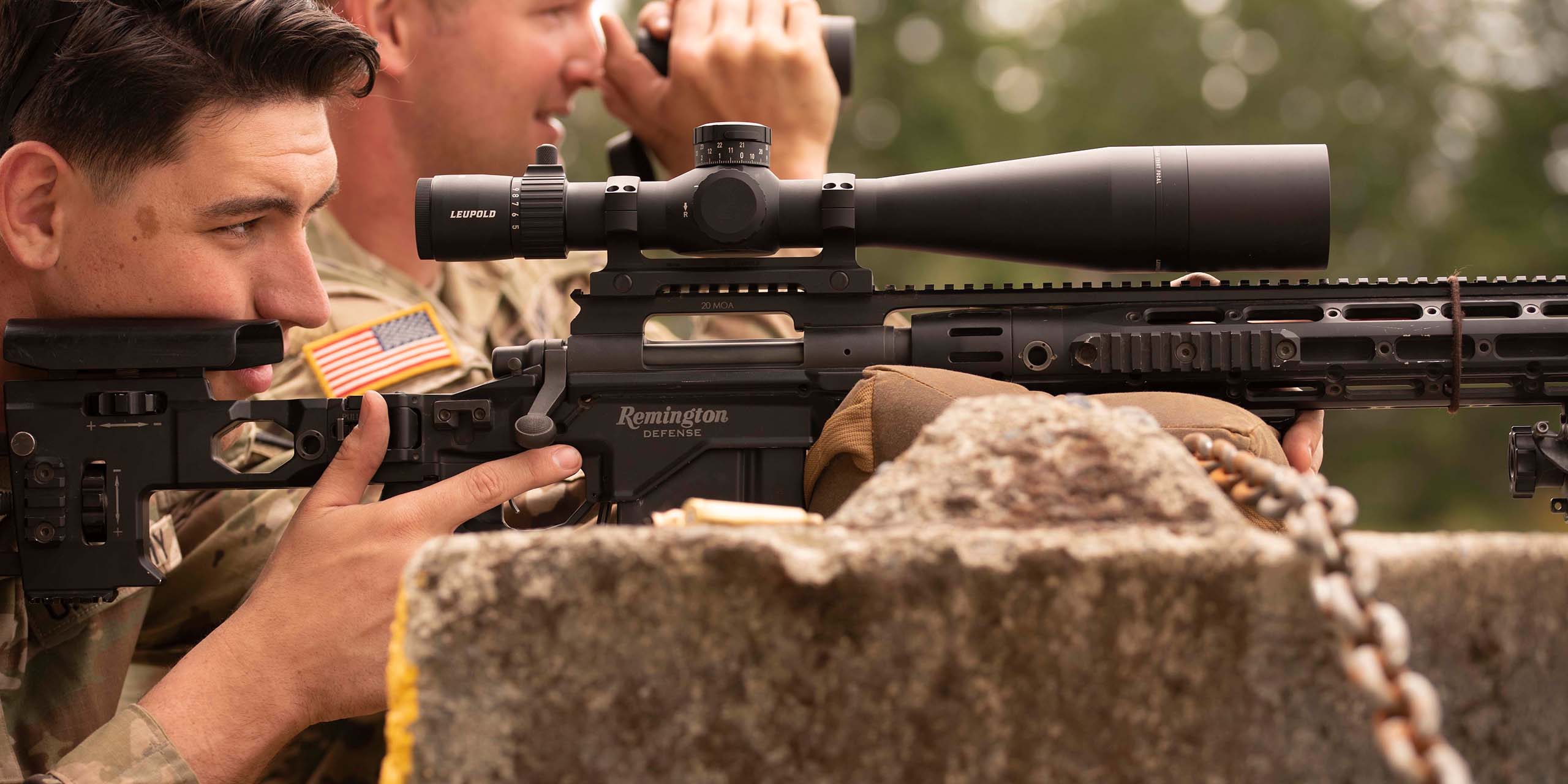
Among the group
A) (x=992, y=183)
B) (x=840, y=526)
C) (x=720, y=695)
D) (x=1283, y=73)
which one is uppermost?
(x=1283, y=73)

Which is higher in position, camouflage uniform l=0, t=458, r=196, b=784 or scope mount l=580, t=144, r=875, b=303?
scope mount l=580, t=144, r=875, b=303

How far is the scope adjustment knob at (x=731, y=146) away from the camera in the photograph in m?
2.00

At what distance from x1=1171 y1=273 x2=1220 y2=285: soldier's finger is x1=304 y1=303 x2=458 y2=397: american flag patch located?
1.55 metres

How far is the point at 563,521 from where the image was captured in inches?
100

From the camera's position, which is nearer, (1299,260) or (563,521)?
(1299,260)

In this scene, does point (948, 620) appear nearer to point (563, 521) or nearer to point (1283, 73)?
point (563, 521)

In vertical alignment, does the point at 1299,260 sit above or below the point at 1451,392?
above

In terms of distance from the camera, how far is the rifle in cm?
200

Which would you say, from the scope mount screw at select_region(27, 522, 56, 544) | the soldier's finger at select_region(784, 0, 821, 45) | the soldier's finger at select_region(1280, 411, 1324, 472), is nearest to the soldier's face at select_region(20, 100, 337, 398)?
the scope mount screw at select_region(27, 522, 56, 544)

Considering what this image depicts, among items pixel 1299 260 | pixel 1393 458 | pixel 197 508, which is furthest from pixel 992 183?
pixel 1393 458

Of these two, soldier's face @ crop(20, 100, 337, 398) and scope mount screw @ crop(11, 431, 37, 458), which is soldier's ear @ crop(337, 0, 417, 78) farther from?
scope mount screw @ crop(11, 431, 37, 458)

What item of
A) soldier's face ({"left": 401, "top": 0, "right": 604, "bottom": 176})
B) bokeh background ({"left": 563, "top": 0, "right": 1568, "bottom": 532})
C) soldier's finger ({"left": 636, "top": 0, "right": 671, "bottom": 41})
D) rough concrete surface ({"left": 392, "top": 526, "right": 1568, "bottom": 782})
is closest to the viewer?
rough concrete surface ({"left": 392, "top": 526, "right": 1568, "bottom": 782})

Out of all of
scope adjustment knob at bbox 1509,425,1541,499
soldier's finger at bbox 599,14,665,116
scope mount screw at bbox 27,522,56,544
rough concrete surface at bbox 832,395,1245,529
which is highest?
soldier's finger at bbox 599,14,665,116

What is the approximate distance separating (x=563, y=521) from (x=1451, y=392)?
1.53 meters
